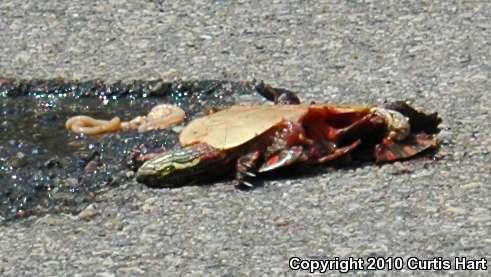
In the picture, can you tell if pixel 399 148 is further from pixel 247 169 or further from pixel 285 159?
pixel 247 169

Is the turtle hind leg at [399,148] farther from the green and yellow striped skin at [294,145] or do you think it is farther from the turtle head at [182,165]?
the turtle head at [182,165]

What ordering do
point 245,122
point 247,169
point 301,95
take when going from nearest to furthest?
point 247,169 < point 245,122 < point 301,95

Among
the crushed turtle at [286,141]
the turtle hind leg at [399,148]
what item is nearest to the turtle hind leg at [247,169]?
the crushed turtle at [286,141]

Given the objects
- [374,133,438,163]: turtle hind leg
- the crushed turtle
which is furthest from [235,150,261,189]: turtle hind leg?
[374,133,438,163]: turtle hind leg

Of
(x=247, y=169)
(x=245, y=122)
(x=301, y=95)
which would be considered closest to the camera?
(x=247, y=169)

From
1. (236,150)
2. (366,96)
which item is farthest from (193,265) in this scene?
(366,96)

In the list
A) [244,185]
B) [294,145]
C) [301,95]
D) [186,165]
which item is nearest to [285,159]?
[294,145]

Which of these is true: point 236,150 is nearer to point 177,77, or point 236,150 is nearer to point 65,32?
point 177,77

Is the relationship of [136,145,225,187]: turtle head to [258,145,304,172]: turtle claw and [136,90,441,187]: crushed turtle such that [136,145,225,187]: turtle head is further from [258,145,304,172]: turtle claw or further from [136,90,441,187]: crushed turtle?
[258,145,304,172]: turtle claw
